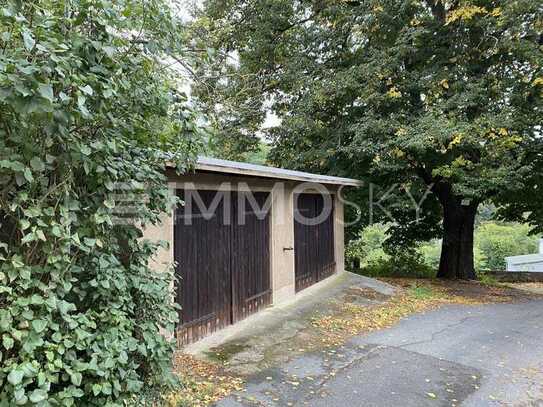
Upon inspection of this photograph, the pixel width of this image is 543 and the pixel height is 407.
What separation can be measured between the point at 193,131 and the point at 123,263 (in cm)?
118

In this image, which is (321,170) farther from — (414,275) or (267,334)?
(267,334)

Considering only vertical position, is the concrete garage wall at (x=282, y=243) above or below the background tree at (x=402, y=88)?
below

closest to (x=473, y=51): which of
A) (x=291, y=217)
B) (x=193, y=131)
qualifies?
(x=291, y=217)

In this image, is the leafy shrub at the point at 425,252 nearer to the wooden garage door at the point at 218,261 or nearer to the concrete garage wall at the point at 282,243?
the concrete garage wall at the point at 282,243

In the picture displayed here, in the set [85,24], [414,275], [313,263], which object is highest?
[85,24]

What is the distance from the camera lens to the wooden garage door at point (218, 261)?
213 inches

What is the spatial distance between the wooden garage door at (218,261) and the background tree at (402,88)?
2916 mm

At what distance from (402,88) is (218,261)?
23.6 ft

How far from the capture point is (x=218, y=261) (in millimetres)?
6121

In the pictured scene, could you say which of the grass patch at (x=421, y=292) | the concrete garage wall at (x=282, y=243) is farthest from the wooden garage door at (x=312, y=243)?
the grass patch at (x=421, y=292)

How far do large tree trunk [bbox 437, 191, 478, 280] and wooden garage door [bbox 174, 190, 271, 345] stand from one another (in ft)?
24.3

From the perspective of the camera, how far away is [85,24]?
2572mm

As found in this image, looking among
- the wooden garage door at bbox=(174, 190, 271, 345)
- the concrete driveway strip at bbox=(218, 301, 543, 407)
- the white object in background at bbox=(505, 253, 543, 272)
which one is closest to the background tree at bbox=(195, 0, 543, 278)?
the wooden garage door at bbox=(174, 190, 271, 345)

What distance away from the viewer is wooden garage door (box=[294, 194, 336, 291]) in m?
9.06
